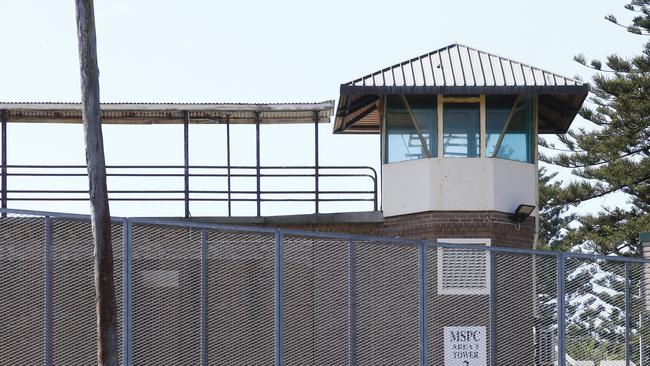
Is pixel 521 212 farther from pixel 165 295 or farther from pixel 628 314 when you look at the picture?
pixel 165 295

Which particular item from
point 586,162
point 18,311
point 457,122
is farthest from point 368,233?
point 586,162

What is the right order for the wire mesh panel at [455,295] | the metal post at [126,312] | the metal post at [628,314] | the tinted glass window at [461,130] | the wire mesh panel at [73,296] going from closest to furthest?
the wire mesh panel at [73,296], the metal post at [126,312], the wire mesh panel at [455,295], the metal post at [628,314], the tinted glass window at [461,130]

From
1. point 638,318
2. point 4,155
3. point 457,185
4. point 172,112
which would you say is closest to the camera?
point 638,318

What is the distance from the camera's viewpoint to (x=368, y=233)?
2450 centimetres

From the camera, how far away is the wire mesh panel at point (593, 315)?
2045 centimetres

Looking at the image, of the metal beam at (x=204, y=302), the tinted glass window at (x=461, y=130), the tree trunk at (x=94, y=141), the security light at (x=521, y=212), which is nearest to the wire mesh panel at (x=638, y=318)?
the security light at (x=521, y=212)

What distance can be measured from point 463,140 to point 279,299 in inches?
235

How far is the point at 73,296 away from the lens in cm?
1797

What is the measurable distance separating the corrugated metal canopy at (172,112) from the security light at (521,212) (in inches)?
143

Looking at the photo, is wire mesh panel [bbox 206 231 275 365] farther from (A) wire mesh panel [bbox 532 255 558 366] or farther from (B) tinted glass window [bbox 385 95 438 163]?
(B) tinted glass window [bbox 385 95 438 163]

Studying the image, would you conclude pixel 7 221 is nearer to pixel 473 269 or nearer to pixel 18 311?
pixel 18 311

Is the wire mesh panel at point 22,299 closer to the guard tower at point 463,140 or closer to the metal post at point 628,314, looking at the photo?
the guard tower at point 463,140

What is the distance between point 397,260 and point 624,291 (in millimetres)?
3263

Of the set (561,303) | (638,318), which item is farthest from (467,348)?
(638,318)
